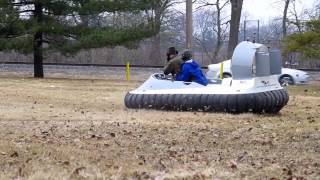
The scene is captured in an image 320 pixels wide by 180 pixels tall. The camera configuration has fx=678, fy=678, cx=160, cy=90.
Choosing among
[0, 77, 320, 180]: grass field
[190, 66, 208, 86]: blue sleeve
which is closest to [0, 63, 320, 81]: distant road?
[190, 66, 208, 86]: blue sleeve

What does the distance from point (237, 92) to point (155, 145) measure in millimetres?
4555

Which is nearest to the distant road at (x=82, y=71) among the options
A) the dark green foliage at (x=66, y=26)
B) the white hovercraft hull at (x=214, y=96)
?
the dark green foliage at (x=66, y=26)

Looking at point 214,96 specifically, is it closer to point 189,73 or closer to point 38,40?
point 189,73

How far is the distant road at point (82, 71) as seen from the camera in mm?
34375

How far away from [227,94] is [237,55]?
0.87 meters

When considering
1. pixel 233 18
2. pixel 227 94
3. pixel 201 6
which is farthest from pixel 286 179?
pixel 201 6

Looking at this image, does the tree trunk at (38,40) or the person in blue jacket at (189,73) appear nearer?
the person in blue jacket at (189,73)

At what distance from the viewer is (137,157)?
7.82 meters

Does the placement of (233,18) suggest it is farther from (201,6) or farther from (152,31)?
(201,6)

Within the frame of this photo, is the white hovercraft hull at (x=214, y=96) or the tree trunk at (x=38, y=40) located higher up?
the tree trunk at (x=38, y=40)

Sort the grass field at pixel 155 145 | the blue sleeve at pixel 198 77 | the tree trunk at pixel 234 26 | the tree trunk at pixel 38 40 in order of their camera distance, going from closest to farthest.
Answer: the grass field at pixel 155 145 → the blue sleeve at pixel 198 77 → the tree trunk at pixel 38 40 → the tree trunk at pixel 234 26

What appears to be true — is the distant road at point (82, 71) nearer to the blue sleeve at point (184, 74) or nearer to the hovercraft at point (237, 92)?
the blue sleeve at point (184, 74)

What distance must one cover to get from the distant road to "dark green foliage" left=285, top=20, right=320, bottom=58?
795 cm

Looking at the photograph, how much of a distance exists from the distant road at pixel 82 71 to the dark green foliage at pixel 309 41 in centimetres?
795
